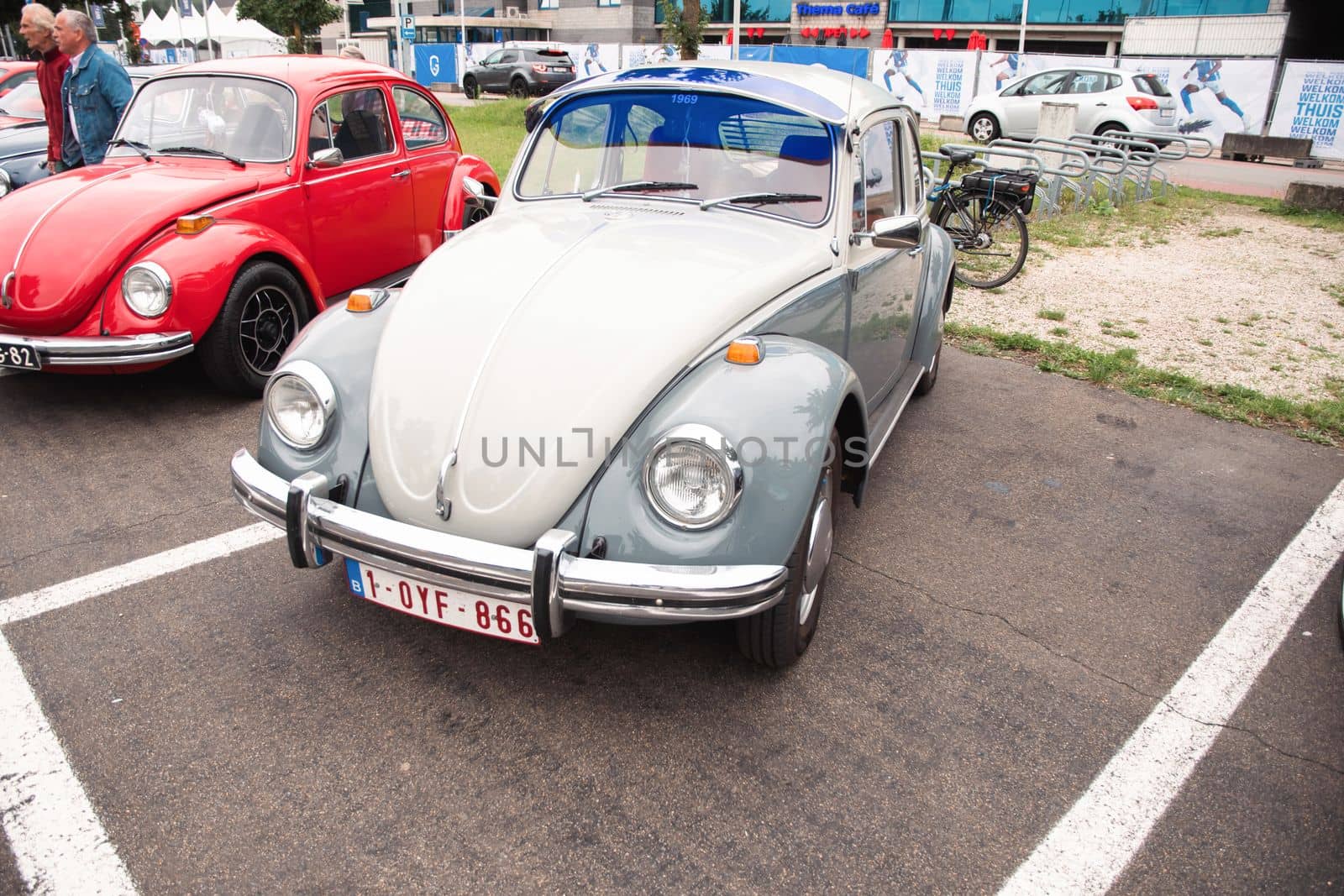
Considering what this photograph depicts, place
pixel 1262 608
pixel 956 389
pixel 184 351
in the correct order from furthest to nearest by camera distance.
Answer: pixel 956 389 → pixel 184 351 → pixel 1262 608

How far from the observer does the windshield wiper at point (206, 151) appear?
5.39 metres

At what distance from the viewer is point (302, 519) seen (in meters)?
2.60

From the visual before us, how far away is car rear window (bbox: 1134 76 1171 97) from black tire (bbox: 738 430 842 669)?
17.5 m

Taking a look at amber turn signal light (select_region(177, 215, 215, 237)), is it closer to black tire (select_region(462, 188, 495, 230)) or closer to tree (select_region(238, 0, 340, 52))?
black tire (select_region(462, 188, 495, 230))

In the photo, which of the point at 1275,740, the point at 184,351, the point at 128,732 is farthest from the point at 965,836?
Result: the point at 184,351

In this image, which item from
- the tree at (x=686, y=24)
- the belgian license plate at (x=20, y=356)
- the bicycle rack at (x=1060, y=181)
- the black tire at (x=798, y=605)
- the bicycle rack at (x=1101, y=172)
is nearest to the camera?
the black tire at (x=798, y=605)

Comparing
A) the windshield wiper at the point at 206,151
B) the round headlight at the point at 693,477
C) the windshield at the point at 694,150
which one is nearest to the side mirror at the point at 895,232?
the windshield at the point at 694,150

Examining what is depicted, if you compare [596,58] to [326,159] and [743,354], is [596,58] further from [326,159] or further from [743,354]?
[743,354]

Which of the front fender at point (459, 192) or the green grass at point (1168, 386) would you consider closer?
the green grass at point (1168, 386)

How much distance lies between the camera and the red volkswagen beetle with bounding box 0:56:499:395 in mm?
4469

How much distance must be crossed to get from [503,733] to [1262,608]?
292 centimetres

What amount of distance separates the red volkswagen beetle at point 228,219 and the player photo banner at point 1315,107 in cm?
2233

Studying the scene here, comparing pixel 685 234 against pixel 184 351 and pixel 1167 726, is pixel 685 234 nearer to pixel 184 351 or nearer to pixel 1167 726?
pixel 1167 726

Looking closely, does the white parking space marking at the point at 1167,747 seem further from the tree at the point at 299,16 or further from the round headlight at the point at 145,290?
the tree at the point at 299,16
